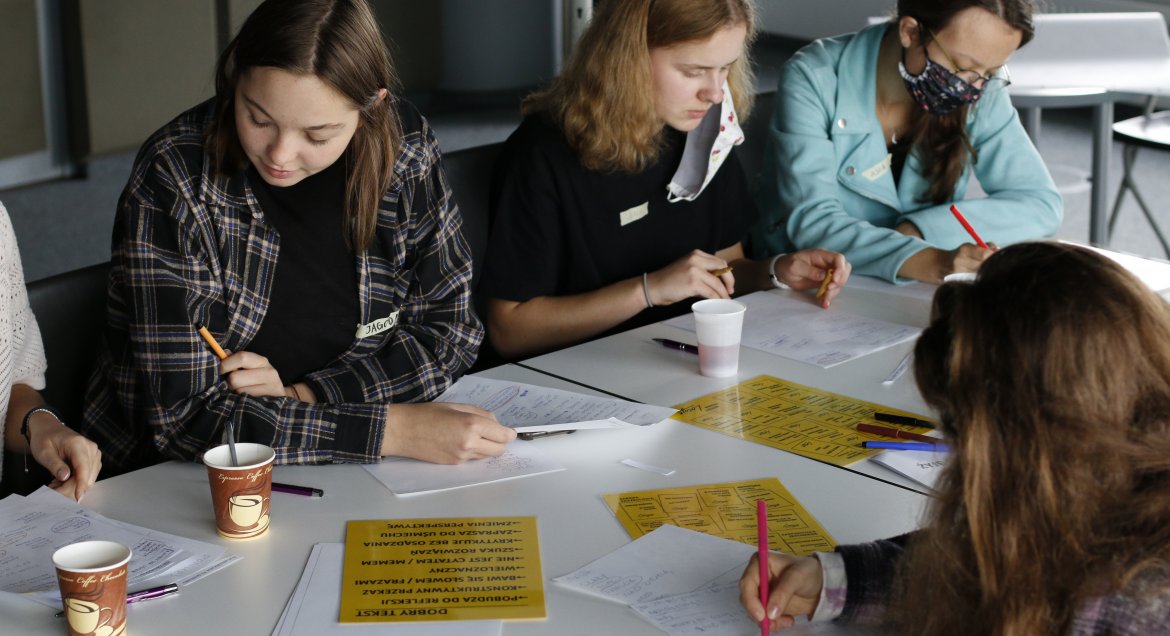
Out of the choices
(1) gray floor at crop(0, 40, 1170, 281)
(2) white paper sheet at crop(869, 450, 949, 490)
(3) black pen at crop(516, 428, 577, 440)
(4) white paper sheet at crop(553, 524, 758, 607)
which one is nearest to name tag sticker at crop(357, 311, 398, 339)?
(3) black pen at crop(516, 428, 577, 440)

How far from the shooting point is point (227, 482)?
4.47 feet

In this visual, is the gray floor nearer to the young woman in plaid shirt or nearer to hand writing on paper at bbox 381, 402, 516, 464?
A: the young woman in plaid shirt

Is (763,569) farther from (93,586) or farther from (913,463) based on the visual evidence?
(93,586)

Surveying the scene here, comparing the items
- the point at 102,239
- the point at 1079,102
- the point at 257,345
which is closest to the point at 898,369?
the point at 257,345

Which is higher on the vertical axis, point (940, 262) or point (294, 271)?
point (294, 271)

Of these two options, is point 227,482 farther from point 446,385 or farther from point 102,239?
point 102,239

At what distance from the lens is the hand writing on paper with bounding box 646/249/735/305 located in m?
2.13

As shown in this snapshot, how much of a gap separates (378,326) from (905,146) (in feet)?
4.50

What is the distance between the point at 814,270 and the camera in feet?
7.58

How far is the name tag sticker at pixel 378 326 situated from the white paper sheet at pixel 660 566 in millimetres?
665

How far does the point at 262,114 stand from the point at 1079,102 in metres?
3.02

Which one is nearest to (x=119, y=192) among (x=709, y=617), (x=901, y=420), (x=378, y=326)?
(x=378, y=326)

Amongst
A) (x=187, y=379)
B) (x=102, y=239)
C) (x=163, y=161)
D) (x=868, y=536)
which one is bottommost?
(x=102, y=239)

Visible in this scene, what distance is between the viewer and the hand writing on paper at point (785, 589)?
1203mm
